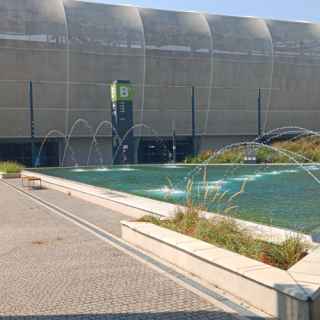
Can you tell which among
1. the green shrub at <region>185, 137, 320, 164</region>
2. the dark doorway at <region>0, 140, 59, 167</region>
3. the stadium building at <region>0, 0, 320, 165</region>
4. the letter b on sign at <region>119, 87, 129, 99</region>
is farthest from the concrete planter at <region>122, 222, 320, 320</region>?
the dark doorway at <region>0, 140, 59, 167</region>

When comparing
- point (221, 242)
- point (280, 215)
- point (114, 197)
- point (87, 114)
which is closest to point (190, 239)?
point (221, 242)

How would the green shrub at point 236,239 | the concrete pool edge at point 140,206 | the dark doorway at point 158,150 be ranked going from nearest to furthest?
the green shrub at point 236,239
the concrete pool edge at point 140,206
the dark doorway at point 158,150

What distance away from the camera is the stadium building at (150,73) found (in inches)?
1671

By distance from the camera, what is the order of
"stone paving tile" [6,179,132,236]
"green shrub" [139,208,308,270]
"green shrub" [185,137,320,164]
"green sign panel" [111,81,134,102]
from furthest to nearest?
"green sign panel" [111,81,134,102], "green shrub" [185,137,320,164], "stone paving tile" [6,179,132,236], "green shrub" [139,208,308,270]

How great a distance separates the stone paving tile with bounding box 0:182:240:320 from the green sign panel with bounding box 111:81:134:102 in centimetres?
2977

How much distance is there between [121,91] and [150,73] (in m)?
7.84

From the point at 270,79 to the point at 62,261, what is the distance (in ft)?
148

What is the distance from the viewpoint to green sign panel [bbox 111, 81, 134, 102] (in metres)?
38.5

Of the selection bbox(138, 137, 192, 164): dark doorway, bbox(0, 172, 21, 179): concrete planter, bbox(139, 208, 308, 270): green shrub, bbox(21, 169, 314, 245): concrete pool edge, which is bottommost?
bbox(138, 137, 192, 164): dark doorway

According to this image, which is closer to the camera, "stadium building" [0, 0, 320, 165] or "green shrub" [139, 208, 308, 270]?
"green shrub" [139, 208, 308, 270]

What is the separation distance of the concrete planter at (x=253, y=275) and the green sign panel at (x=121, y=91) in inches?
1253

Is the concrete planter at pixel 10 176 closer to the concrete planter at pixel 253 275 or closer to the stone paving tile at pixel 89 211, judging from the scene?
the stone paving tile at pixel 89 211

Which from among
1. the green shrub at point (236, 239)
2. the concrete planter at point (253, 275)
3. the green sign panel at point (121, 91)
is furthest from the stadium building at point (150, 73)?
the concrete planter at point (253, 275)

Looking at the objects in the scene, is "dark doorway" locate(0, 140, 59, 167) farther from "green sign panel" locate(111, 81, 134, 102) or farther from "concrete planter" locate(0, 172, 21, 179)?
"concrete planter" locate(0, 172, 21, 179)
